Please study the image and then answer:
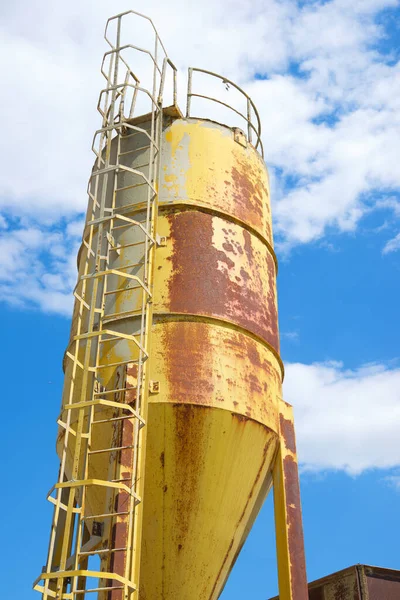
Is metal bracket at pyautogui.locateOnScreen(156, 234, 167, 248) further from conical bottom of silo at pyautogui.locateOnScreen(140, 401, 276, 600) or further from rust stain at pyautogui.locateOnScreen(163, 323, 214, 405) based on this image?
conical bottom of silo at pyautogui.locateOnScreen(140, 401, 276, 600)

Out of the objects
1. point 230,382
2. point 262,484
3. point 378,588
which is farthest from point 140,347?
point 378,588

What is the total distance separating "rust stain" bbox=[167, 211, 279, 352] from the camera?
8047mm

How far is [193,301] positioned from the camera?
7996 millimetres

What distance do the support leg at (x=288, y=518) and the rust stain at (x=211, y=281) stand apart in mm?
1201

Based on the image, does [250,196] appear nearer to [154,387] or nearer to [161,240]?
[161,240]

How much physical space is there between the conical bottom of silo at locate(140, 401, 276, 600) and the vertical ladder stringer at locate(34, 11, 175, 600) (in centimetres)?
38

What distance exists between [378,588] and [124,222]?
17.4ft

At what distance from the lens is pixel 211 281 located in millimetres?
8219

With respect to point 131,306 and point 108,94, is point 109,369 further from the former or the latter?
point 108,94

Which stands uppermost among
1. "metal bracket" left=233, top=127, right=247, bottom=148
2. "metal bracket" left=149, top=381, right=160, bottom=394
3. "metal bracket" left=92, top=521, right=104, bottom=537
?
"metal bracket" left=233, top=127, right=247, bottom=148

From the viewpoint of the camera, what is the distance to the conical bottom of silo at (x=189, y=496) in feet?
23.9

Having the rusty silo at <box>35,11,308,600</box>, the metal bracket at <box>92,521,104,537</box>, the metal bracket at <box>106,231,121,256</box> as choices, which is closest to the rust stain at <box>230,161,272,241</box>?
the rusty silo at <box>35,11,308,600</box>

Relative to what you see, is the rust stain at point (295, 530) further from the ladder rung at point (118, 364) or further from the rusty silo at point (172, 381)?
the ladder rung at point (118, 364)

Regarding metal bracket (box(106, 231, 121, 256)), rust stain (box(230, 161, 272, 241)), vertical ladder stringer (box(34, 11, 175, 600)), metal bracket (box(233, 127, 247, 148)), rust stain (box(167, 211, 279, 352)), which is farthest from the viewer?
metal bracket (box(233, 127, 247, 148))
